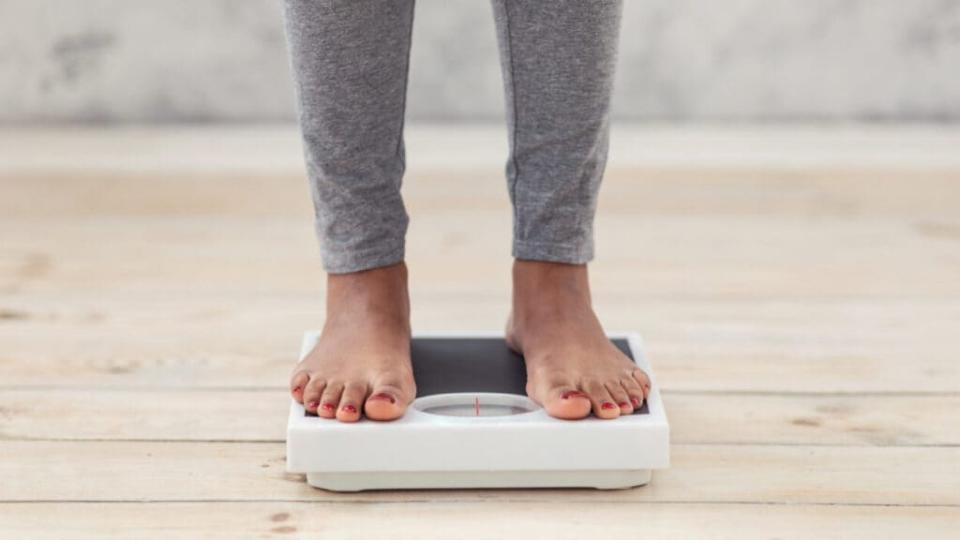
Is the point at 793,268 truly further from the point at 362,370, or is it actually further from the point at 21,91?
the point at 21,91

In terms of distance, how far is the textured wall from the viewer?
113 inches

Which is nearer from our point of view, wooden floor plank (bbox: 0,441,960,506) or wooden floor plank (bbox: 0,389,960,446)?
wooden floor plank (bbox: 0,441,960,506)

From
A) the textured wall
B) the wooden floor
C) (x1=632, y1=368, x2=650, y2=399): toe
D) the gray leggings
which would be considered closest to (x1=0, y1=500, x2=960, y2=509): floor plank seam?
the wooden floor

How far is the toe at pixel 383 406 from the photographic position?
110 centimetres

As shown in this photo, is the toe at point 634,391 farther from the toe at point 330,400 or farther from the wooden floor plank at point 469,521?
the toe at point 330,400

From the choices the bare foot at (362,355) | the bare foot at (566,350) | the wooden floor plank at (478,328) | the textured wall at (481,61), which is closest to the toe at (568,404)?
the bare foot at (566,350)

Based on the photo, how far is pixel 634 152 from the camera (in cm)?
276

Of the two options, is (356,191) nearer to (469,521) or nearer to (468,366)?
(468,366)

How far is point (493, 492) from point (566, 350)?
17 centimetres

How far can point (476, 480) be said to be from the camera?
1125 millimetres

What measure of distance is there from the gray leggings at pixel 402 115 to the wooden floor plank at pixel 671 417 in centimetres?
20

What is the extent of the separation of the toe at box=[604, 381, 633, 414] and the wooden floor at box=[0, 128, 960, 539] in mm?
74

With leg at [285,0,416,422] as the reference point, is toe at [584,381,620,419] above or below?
below

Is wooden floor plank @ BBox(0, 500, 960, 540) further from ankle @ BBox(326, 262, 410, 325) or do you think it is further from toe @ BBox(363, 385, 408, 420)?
ankle @ BBox(326, 262, 410, 325)
